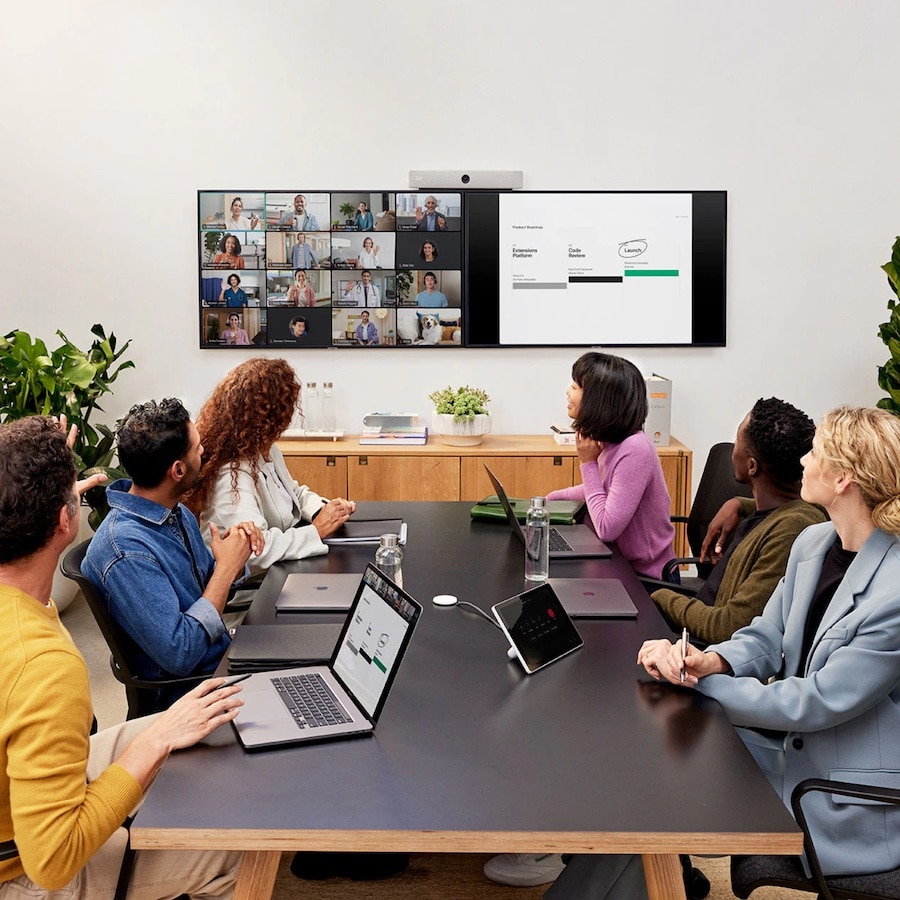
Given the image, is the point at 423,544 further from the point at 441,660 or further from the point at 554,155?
the point at 554,155

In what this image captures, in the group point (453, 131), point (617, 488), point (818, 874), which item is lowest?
point (818, 874)

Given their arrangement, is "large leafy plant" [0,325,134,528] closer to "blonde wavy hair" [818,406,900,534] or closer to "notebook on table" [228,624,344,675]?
"notebook on table" [228,624,344,675]

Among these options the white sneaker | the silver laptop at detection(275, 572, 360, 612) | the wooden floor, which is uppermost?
the silver laptop at detection(275, 572, 360, 612)

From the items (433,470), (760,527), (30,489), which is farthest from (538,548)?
(433,470)

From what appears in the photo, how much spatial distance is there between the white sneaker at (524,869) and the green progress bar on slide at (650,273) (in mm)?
3375

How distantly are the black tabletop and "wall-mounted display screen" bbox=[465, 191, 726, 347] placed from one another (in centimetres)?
328

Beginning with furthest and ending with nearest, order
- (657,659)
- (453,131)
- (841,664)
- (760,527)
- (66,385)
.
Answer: (453,131) → (66,385) → (760,527) → (657,659) → (841,664)

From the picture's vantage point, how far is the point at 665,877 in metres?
1.73

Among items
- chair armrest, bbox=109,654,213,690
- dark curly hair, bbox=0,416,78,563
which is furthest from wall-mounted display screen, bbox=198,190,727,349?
dark curly hair, bbox=0,416,78,563

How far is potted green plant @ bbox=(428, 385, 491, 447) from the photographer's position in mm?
5195

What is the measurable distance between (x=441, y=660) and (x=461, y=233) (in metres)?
3.52

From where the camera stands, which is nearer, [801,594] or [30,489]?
[30,489]

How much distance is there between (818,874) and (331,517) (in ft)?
6.14

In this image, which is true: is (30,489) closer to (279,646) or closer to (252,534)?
(279,646)
